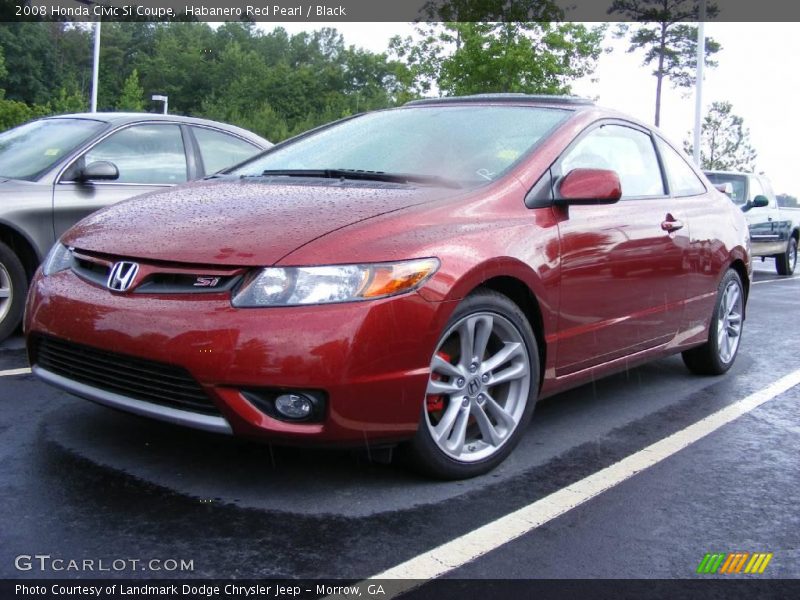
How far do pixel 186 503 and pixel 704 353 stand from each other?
361 centimetres

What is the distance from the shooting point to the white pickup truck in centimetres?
1452

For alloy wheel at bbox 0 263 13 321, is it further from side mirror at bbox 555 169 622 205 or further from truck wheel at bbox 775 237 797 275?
truck wheel at bbox 775 237 797 275

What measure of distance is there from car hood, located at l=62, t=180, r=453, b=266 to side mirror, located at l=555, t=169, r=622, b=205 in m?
0.55

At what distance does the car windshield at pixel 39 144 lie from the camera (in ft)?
19.2

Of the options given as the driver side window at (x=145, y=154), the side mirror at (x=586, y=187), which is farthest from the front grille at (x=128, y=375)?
the driver side window at (x=145, y=154)

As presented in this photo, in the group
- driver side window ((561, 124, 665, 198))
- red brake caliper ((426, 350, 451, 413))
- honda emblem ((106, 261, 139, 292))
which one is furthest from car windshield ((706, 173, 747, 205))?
honda emblem ((106, 261, 139, 292))

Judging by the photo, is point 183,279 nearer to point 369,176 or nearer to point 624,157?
point 369,176

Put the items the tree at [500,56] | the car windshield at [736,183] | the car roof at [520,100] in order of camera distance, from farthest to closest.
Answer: the tree at [500,56] < the car windshield at [736,183] < the car roof at [520,100]

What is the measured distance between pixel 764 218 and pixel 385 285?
1355 centimetres

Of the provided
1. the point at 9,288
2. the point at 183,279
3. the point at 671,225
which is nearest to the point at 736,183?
the point at 671,225

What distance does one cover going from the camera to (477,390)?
135 inches

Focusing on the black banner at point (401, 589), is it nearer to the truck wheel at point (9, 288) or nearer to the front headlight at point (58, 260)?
the front headlight at point (58, 260)

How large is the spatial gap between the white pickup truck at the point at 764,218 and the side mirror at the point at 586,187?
10.8 metres

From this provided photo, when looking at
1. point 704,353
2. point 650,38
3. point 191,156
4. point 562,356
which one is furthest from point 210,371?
point 650,38
